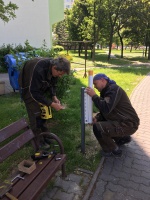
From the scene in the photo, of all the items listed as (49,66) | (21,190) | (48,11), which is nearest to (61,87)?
(49,66)

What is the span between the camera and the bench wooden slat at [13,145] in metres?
2.59

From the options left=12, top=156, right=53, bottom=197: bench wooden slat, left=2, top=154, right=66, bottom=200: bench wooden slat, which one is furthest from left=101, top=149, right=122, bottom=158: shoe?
left=12, top=156, right=53, bottom=197: bench wooden slat

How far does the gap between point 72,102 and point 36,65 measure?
11.8 ft

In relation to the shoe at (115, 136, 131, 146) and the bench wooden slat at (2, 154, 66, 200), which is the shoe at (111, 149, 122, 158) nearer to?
the shoe at (115, 136, 131, 146)

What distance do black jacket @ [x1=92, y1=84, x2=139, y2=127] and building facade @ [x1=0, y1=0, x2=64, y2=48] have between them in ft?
44.4

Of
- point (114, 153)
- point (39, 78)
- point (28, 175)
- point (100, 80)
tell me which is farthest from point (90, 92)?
point (28, 175)

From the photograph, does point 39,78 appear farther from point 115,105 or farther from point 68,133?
point 68,133

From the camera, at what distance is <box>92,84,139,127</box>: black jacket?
11.2 ft

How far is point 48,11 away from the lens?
56.1 feet

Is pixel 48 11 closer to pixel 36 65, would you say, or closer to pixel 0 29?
pixel 0 29

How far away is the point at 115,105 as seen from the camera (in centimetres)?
345

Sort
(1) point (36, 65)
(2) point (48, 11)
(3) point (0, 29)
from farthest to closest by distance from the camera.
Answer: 1. (2) point (48, 11)
2. (3) point (0, 29)
3. (1) point (36, 65)

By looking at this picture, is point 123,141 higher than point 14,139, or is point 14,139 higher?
point 14,139

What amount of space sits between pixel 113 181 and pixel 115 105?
1088 millimetres
